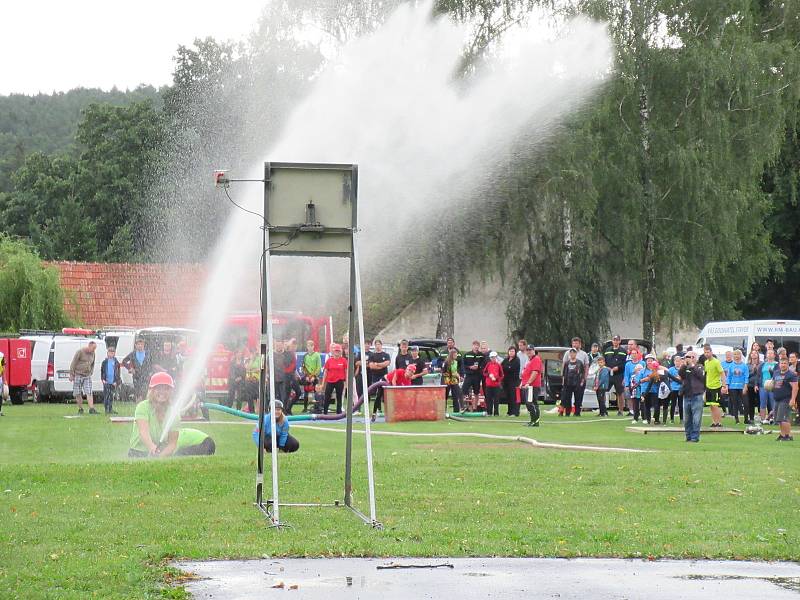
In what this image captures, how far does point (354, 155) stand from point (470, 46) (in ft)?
33.6

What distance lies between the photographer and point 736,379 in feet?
93.7

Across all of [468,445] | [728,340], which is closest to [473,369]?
[728,340]

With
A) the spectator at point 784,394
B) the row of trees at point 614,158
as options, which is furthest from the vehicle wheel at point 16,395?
the spectator at point 784,394

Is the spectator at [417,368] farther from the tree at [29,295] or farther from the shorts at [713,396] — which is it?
the tree at [29,295]

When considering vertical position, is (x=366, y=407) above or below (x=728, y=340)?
below

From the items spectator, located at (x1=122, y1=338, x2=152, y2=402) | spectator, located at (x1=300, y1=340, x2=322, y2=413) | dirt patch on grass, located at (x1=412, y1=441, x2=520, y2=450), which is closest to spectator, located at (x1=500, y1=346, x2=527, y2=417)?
spectator, located at (x1=300, y1=340, x2=322, y2=413)

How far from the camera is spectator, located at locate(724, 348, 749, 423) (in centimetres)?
2838

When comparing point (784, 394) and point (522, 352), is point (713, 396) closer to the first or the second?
point (784, 394)

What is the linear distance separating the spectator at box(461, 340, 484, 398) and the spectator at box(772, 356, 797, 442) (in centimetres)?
A: 1064

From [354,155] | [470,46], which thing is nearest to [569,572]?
[354,155]

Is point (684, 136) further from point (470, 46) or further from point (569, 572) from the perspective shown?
point (569, 572)

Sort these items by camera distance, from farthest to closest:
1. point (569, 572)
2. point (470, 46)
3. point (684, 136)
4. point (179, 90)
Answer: point (179, 90) < point (684, 136) < point (470, 46) < point (569, 572)

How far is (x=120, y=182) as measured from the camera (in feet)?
255

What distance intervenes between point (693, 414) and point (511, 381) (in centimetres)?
1010
